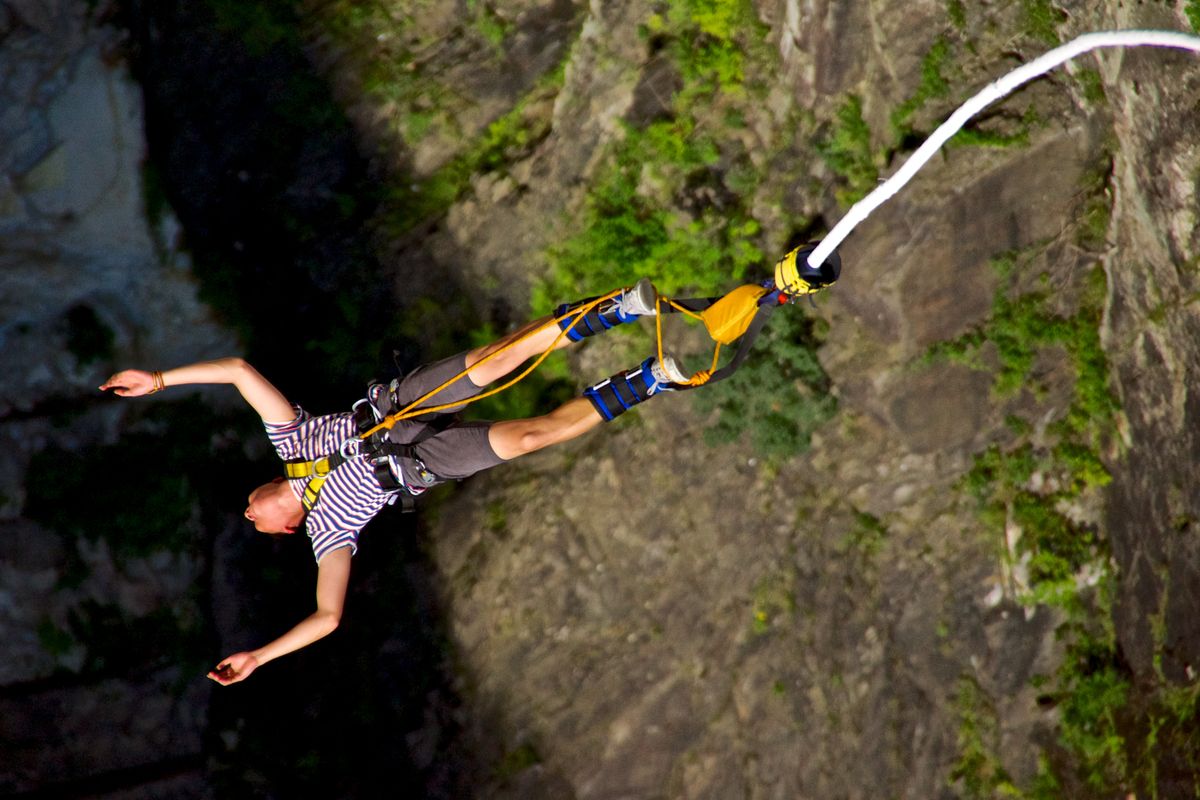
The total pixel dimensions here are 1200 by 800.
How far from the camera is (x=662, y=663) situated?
20.0ft

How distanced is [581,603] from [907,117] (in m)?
3.27

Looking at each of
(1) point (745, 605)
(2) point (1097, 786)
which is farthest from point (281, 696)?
(2) point (1097, 786)

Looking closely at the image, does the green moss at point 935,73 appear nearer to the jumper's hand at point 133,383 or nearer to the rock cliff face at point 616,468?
the rock cliff face at point 616,468

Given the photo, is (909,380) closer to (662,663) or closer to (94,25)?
(662,663)

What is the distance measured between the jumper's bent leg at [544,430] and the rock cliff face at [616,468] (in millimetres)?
1105

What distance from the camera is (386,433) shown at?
502cm

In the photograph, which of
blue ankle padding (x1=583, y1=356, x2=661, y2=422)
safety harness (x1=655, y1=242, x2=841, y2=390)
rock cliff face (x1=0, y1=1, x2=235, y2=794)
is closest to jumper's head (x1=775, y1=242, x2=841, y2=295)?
safety harness (x1=655, y1=242, x2=841, y2=390)

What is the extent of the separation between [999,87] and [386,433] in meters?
3.12

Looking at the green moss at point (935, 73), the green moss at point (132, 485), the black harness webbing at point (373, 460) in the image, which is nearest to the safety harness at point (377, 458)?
the black harness webbing at point (373, 460)

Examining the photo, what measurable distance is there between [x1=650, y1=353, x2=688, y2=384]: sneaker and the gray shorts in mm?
881

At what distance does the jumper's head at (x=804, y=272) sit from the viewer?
4.31m

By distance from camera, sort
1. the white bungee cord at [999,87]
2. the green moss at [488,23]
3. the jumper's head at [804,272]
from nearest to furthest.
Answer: the white bungee cord at [999,87]
the jumper's head at [804,272]
the green moss at [488,23]

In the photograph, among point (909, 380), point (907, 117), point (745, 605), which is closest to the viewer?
point (907, 117)

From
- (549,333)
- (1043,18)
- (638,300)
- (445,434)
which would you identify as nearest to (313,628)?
(445,434)
